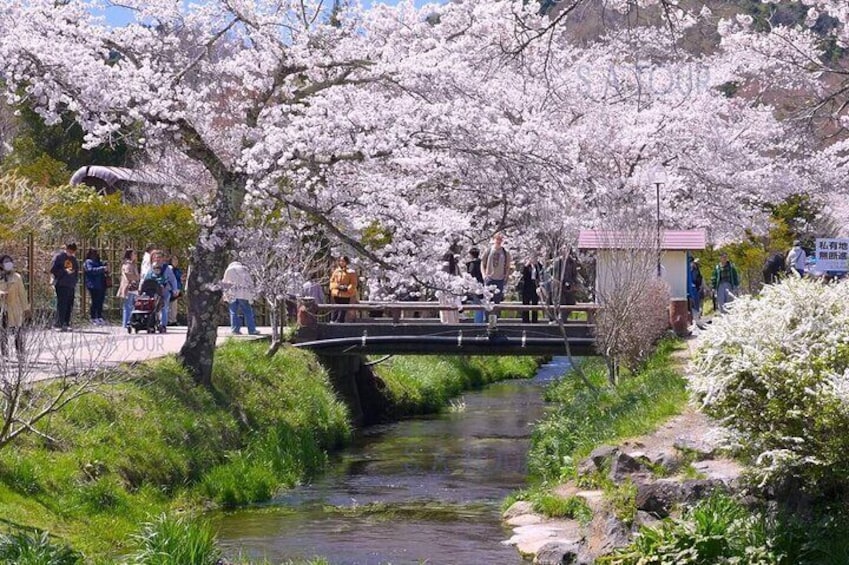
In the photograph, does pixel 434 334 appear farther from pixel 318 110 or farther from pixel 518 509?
pixel 518 509

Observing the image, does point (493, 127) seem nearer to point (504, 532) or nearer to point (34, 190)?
point (504, 532)

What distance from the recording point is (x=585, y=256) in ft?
84.5

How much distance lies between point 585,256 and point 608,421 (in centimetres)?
1080

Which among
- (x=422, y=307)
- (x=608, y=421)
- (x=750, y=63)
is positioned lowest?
(x=608, y=421)

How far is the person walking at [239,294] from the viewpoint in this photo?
22523 millimetres

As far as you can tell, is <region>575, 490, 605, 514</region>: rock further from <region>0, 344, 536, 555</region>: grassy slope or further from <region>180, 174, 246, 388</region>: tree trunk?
<region>180, 174, 246, 388</region>: tree trunk

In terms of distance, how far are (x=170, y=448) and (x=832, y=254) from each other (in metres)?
13.0

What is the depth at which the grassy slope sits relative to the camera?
490 inches

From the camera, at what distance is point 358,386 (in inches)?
982

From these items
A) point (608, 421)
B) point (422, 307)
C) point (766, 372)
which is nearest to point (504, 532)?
point (608, 421)

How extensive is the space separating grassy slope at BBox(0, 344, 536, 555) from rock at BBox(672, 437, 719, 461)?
531cm

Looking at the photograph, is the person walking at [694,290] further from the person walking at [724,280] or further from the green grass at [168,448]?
the green grass at [168,448]

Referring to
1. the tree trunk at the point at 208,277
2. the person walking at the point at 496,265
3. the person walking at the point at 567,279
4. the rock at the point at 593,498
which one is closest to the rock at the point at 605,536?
the rock at the point at 593,498

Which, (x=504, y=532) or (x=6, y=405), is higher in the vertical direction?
(x=6, y=405)
